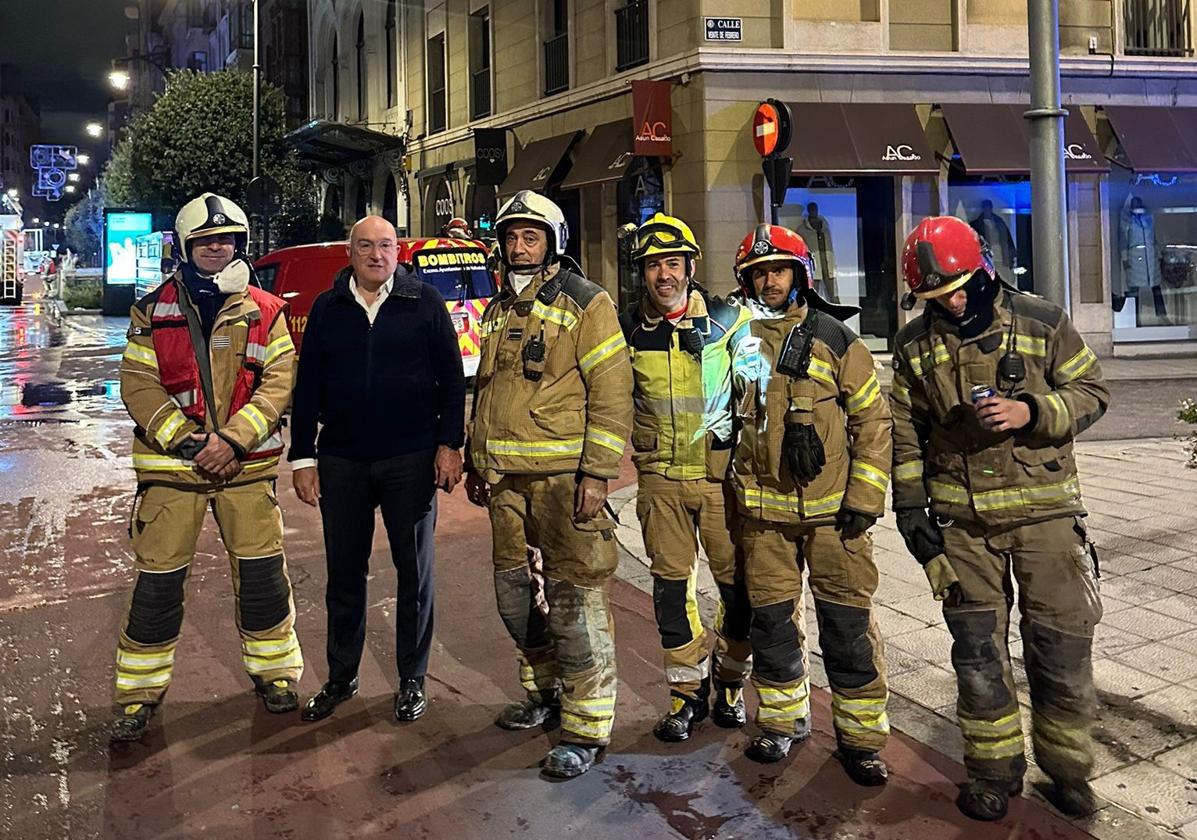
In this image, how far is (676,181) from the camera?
1759 centimetres

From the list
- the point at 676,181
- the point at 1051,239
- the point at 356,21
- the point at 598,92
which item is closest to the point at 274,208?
the point at 356,21

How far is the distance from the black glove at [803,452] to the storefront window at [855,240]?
14.6 m

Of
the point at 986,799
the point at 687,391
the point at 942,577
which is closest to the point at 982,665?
the point at 942,577

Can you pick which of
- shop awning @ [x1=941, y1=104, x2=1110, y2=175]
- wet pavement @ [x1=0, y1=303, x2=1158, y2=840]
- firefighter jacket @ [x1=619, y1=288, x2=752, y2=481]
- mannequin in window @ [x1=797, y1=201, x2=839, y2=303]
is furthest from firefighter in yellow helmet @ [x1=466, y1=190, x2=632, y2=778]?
shop awning @ [x1=941, y1=104, x2=1110, y2=175]

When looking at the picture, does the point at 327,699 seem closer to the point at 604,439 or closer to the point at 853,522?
the point at 604,439

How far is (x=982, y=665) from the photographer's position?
3668 millimetres

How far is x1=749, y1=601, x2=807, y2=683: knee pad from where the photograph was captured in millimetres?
4020

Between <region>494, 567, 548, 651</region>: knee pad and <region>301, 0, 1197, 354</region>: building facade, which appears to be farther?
<region>301, 0, 1197, 354</region>: building facade

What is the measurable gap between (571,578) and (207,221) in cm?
210

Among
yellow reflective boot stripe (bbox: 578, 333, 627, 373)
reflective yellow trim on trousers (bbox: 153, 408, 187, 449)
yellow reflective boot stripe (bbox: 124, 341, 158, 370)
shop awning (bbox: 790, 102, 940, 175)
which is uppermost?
shop awning (bbox: 790, 102, 940, 175)

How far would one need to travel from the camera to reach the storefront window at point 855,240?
59.5ft

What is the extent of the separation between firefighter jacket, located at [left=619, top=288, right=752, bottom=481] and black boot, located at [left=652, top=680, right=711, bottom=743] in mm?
895

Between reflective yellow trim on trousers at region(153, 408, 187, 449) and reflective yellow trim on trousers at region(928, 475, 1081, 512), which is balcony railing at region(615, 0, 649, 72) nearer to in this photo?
reflective yellow trim on trousers at region(153, 408, 187, 449)

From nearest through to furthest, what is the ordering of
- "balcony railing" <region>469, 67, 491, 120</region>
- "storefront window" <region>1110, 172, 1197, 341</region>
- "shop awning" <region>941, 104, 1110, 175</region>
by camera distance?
"shop awning" <region>941, 104, 1110, 175</region> → "storefront window" <region>1110, 172, 1197, 341</region> → "balcony railing" <region>469, 67, 491, 120</region>
